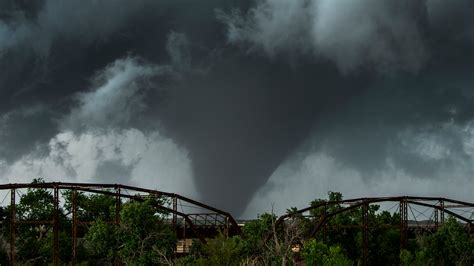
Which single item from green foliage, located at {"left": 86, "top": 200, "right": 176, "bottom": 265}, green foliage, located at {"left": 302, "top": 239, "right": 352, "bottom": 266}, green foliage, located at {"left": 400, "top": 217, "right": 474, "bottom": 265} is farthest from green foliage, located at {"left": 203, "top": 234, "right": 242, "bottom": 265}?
green foliage, located at {"left": 400, "top": 217, "right": 474, "bottom": 265}

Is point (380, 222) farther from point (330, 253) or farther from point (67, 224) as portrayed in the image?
point (67, 224)

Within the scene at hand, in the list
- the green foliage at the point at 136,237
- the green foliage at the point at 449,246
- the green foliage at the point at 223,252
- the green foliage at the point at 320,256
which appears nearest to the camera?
the green foliage at the point at 223,252

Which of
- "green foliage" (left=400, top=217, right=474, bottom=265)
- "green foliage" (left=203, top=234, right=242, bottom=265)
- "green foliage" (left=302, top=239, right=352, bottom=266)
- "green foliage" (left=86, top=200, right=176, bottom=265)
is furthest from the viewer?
"green foliage" (left=400, top=217, right=474, bottom=265)

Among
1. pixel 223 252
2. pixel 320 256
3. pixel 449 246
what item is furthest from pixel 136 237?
pixel 449 246

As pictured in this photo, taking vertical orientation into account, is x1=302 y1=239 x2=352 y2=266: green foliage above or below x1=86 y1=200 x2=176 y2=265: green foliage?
below

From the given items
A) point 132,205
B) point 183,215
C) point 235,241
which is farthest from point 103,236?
point 183,215

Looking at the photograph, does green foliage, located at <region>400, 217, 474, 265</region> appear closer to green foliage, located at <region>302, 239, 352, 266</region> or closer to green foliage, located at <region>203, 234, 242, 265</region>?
green foliage, located at <region>302, 239, 352, 266</region>

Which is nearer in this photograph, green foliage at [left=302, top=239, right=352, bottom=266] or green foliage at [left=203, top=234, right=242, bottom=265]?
green foliage at [left=203, top=234, right=242, bottom=265]

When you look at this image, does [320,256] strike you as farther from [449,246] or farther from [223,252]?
[449,246]

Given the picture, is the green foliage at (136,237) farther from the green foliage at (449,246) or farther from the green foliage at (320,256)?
the green foliage at (449,246)

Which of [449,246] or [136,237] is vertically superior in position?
[136,237]

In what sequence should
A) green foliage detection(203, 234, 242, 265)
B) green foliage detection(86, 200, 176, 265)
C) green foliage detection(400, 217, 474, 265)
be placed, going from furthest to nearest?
green foliage detection(400, 217, 474, 265)
green foliage detection(86, 200, 176, 265)
green foliage detection(203, 234, 242, 265)

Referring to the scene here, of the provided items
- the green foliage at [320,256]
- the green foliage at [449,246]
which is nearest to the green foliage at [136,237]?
the green foliage at [320,256]

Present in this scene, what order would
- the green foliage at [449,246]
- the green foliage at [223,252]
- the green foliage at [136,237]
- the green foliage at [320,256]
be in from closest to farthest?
the green foliage at [223,252] < the green foliage at [136,237] < the green foliage at [320,256] < the green foliage at [449,246]
